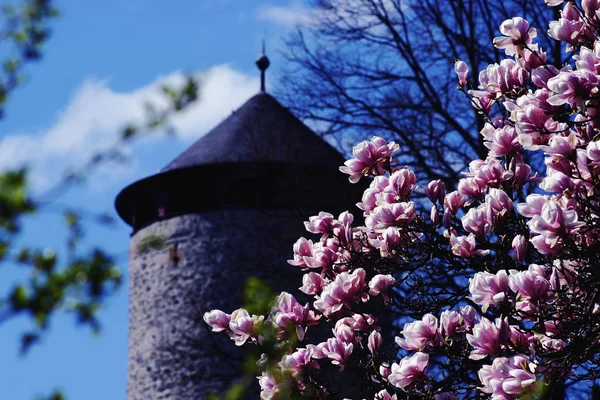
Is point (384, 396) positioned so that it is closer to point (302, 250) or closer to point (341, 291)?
point (341, 291)

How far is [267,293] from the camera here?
7.60 feet

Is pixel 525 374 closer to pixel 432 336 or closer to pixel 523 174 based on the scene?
pixel 432 336

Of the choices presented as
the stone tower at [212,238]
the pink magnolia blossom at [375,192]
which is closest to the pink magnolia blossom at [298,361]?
the pink magnolia blossom at [375,192]

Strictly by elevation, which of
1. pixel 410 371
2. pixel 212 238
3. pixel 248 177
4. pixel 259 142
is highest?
pixel 259 142

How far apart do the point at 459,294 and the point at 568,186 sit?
0.80m

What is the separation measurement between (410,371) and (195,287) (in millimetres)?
11247

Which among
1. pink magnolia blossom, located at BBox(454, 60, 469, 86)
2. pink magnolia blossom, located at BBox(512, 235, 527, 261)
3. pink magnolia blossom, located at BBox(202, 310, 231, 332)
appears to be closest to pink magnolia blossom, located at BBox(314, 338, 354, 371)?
pink magnolia blossom, located at BBox(202, 310, 231, 332)

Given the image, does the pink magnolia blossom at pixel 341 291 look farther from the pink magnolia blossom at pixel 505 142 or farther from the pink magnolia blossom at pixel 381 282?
the pink magnolia blossom at pixel 505 142

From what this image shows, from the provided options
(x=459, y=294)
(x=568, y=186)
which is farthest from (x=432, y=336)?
(x=568, y=186)

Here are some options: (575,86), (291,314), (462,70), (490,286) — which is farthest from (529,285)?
(462,70)

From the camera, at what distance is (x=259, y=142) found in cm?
1673

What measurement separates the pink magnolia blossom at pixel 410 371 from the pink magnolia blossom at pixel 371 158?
1212 mm

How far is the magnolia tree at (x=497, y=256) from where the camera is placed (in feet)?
13.8

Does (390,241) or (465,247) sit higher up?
(390,241)
